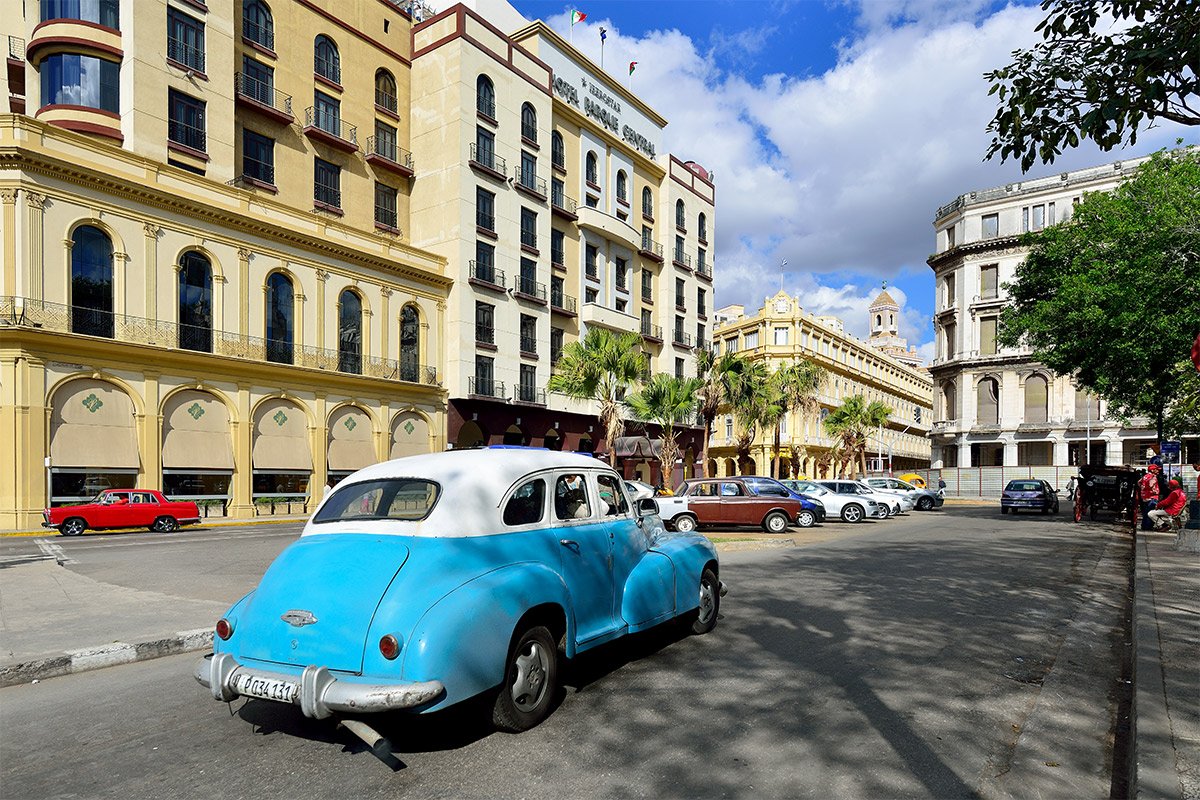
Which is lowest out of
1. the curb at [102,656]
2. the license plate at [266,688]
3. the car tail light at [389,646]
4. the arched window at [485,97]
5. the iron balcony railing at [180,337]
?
the curb at [102,656]

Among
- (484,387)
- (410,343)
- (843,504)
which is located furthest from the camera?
(484,387)

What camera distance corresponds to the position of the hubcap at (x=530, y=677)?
4.96 m

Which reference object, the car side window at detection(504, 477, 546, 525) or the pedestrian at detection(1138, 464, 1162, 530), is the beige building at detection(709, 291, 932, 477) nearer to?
the pedestrian at detection(1138, 464, 1162, 530)

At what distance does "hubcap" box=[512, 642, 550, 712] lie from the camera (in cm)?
496

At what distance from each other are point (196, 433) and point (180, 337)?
3.72m

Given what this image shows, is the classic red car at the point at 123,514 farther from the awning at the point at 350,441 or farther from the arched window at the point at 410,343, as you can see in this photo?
the arched window at the point at 410,343

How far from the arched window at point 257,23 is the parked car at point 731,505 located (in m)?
28.8

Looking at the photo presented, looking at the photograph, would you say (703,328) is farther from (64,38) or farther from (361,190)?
(64,38)

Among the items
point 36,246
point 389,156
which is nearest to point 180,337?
point 36,246

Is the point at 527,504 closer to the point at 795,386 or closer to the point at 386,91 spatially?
the point at 386,91

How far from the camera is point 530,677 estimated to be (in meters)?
5.05

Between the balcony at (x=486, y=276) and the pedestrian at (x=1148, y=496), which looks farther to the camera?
the balcony at (x=486, y=276)

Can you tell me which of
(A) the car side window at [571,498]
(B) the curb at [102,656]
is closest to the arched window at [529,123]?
(B) the curb at [102,656]

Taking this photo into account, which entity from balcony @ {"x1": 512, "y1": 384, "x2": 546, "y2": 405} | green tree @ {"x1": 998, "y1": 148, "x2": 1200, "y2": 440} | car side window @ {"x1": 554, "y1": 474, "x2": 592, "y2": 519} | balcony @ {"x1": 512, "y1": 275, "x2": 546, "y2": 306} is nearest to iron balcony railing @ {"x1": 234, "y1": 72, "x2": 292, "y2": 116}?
balcony @ {"x1": 512, "y1": 275, "x2": 546, "y2": 306}
